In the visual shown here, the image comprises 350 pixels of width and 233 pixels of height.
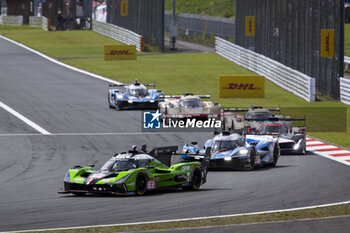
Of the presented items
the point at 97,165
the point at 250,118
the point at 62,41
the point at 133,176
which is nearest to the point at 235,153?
the point at 97,165

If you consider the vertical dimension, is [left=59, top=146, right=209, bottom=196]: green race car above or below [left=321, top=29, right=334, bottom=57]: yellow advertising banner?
below

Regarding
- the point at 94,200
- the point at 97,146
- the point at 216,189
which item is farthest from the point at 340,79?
the point at 94,200

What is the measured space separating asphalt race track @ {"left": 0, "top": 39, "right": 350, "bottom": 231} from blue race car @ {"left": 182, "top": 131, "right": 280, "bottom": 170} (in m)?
0.39

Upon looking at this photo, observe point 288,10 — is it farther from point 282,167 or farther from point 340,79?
point 282,167

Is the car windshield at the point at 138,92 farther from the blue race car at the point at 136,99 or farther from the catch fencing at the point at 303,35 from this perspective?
the catch fencing at the point at 303,35

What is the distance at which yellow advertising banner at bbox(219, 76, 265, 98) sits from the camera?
4903cm

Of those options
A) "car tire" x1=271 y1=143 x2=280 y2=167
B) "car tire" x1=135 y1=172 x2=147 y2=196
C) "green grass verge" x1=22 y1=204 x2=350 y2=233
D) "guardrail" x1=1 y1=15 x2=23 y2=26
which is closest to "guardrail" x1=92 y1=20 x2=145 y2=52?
"guardrail" x1=1 y1=15 x2=23 y2=26

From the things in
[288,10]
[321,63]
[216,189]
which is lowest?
[216,189]

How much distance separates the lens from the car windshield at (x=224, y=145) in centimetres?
2581

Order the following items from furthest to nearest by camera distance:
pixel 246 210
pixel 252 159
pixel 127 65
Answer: pixel 127 65, pixel 252 159, pixel 246 210

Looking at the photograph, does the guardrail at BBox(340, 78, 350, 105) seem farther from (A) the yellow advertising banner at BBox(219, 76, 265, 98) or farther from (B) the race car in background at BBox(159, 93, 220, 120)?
(B) the race car in background at BBox(159, 93, 220, 120)

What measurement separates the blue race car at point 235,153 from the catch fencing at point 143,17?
175ft

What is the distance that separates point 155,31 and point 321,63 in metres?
33.1

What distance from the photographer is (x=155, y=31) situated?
3231 inches
